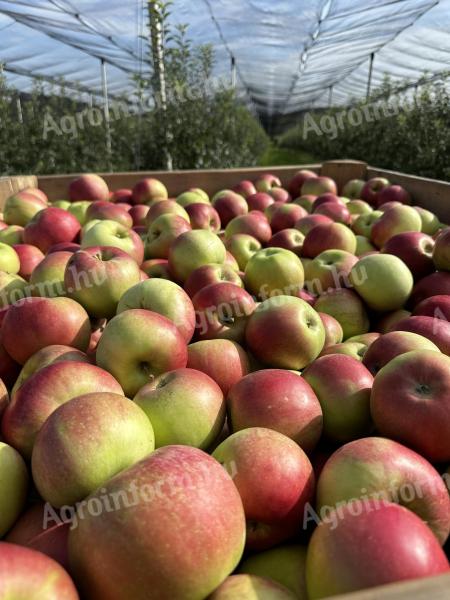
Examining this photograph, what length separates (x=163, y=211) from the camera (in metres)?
3.45

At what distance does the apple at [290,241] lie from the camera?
3150 mm

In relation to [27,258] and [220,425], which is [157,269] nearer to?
[27,258]

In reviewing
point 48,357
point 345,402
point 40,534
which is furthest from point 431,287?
point 40,534

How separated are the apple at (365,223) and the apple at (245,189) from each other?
1.19 metres

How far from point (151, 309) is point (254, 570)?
3.46 feet

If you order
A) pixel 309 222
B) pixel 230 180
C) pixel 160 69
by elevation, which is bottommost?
pixel 309 222

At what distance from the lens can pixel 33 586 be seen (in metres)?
0.87

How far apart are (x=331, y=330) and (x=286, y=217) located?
1.68m

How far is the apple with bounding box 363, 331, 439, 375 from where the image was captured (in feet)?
5.67

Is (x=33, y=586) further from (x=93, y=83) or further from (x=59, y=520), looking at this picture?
(x=93, y=83)

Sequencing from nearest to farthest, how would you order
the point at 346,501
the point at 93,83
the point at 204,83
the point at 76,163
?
the point at 346,501 < the point at 204,83 < the point at 76,163 < the point at 93,83

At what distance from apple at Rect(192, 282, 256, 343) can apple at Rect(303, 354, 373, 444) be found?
52cm

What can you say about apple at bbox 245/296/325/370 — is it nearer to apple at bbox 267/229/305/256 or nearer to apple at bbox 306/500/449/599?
apple at bbox 306/500/449/599

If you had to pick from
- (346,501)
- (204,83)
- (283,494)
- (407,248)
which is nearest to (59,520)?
(283,494)
